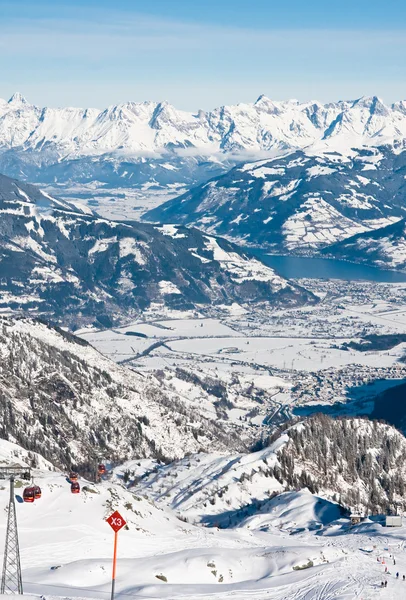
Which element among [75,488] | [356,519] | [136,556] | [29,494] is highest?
[29,494]

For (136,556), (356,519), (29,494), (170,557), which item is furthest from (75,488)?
(356,519)

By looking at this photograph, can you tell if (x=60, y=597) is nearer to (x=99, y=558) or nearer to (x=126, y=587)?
(x=126, y=587)

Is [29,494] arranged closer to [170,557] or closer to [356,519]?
[170,557]

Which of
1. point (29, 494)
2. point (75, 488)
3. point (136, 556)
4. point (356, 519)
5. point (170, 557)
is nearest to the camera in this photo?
point (170, 557)

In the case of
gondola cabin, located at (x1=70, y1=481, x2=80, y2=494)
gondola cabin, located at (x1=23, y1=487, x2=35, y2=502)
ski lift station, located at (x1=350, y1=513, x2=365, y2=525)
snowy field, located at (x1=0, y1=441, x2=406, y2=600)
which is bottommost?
ski lift station, located at (x1=350, y1=513, x2=365, y2=525)

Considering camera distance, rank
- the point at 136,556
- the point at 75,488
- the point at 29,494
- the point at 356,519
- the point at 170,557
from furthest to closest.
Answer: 1. the point at 356,519
2. the point at 75,488
3. the point at 29,494
4. the point at 136,556
5. the point at 170,557

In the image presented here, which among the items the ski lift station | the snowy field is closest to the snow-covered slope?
the snowy field

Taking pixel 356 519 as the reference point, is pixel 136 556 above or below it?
above

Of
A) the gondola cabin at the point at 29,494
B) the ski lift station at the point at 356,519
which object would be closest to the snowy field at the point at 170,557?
the gondola cabin at the point at 29,494

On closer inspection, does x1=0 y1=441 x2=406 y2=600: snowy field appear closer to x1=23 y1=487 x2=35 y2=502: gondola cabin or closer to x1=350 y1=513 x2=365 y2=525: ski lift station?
x1=23 y1=487 x2=35 y2=502: gondola cabin
